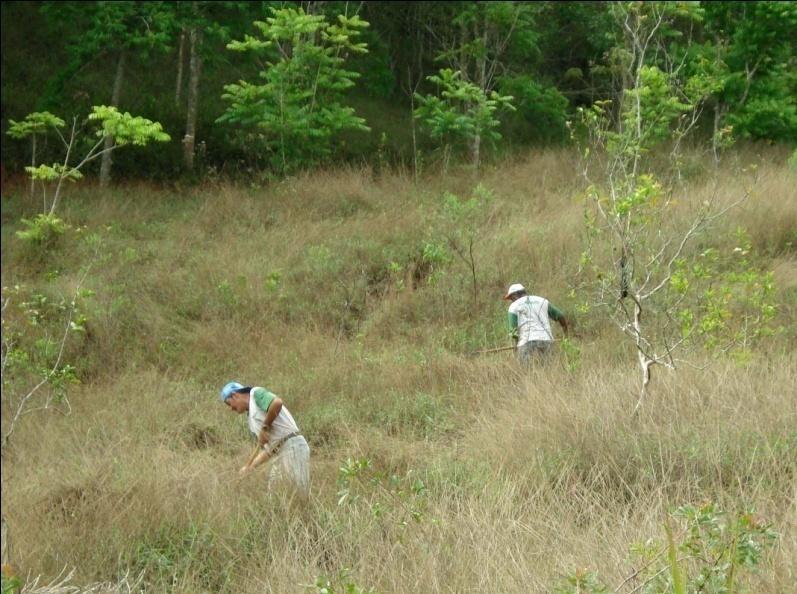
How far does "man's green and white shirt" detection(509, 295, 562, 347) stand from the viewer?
36.2 ft

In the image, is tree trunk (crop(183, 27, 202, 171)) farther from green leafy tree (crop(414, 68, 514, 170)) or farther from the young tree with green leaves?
the young tree with green leaves

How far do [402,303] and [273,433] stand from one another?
5.84 m

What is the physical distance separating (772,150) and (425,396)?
1164 centimetres

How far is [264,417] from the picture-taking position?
8453mm

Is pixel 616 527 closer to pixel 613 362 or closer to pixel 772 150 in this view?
pixel 613 362

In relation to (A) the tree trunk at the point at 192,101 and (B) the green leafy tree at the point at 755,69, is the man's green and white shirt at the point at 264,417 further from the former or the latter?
(B) the green leafy tree at the point at 755,69

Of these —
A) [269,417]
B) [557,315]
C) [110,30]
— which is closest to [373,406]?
[557,315]

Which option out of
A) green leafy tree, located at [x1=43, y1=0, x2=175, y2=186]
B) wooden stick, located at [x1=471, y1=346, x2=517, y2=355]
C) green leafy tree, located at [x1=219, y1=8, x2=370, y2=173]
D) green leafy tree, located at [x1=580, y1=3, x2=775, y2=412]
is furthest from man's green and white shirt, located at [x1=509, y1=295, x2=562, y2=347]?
green leafy tree, located at [x1=43, y1=0, x2=175, y2=186]

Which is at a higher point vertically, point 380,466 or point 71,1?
point 71,1

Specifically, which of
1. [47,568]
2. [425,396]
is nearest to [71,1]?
[425,396]

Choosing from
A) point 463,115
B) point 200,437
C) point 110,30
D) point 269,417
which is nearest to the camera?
point 269,417

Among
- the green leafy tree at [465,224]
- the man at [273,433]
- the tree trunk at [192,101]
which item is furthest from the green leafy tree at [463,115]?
the man at [273,433]

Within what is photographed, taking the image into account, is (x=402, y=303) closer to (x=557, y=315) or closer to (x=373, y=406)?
(x=557, y=315)

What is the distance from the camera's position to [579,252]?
1435cm
